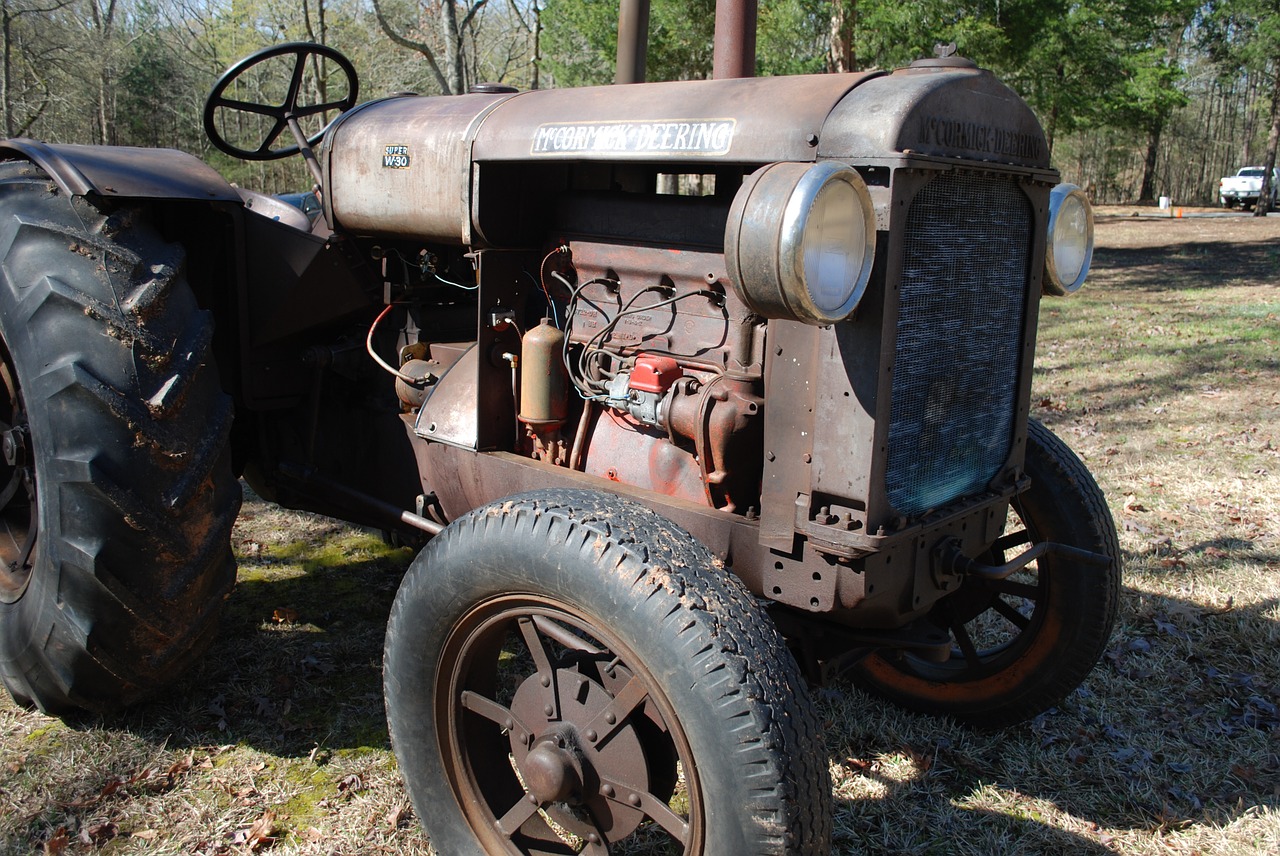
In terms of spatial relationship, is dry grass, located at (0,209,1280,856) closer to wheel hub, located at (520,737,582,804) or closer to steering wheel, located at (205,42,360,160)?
wheel hub, located at (520,737,582,804)

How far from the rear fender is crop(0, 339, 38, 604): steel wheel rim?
56 cm

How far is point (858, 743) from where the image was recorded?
119 inches

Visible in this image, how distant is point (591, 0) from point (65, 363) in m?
11.8

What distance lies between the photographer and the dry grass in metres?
2.57

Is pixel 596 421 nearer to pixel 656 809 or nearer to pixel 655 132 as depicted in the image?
pixel 655 132

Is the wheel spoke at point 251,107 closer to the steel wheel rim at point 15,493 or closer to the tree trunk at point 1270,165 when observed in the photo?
the steel wheel rim at point 15,493

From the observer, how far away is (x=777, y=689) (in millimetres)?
1772

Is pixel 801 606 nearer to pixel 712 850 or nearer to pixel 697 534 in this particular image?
pixel 697 534

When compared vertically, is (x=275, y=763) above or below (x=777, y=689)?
below

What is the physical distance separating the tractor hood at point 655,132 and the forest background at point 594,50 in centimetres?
975

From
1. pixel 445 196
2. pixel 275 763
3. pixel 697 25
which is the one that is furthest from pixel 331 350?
pixel 697 25

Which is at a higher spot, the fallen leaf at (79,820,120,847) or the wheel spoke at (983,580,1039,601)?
the wheel spoke at (983,580,1039,601)

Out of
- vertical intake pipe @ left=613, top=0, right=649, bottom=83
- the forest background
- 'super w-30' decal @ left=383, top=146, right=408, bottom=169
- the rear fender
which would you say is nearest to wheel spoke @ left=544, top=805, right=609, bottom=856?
'super w-30' decal @ left=383, top=146, right=408, bottom=169

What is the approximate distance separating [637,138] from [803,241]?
0.73 metres
